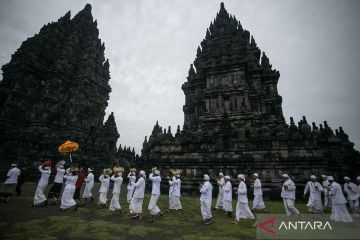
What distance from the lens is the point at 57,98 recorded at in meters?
30.0

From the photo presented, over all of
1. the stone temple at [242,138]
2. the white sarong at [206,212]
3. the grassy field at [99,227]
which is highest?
the stone temple at [242,138]

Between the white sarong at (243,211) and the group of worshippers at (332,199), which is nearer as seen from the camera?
the group of worshippers at (332,199)

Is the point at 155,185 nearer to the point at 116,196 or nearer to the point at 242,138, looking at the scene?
the point at 116,196

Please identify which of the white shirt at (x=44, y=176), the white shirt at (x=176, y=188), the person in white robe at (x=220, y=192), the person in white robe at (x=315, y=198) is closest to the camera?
the white shirt at (x=44, y=176)

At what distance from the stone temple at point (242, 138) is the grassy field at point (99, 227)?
29.9 feet

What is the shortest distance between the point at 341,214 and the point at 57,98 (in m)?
33.8

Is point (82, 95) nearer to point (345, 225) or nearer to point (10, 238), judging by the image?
point (10, 238)

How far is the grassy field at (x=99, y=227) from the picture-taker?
21.2 ft

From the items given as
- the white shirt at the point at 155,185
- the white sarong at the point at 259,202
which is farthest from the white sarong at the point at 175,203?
the white sarong at the point at 259,202

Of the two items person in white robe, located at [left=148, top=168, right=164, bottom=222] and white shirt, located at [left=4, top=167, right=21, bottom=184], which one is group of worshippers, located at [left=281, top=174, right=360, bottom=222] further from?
white shirt, located at [left=4, top=167, right=21, bottom=184]

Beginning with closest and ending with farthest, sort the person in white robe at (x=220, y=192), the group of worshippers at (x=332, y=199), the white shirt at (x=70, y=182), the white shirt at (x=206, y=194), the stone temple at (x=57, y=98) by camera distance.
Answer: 1. the group of worshippers at (x=332, y=199)
2. the white shirt at (x=206, y=194)
3. the white shirt at (x=70, y=182)
4. the person in white robe at (x=220, y=192)
5. the stone temple at (x=57, y=98)

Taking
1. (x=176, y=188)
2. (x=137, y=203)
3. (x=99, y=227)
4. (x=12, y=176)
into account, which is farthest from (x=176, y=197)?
(x=12, y=176)

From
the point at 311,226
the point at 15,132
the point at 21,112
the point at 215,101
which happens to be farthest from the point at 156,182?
the point at 21,112

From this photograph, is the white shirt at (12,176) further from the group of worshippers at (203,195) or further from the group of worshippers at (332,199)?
the group of worshippers at (332,199)
